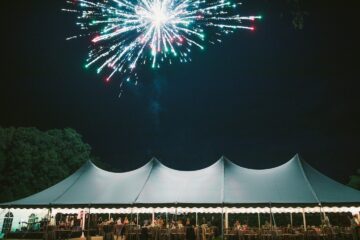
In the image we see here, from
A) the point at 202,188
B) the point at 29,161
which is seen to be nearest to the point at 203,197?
the point at 202,188

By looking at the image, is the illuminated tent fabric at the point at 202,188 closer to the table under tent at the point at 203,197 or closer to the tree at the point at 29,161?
the table under tent at the point at 203,197

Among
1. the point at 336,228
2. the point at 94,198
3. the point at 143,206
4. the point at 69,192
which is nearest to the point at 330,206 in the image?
the point at 336,228

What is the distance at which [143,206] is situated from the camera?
12.1m

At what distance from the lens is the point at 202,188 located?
510 inches

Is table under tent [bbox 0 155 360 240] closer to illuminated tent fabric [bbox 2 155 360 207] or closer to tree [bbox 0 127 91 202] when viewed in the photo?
illuminated tent fabric [bbox 2 155 360 207]

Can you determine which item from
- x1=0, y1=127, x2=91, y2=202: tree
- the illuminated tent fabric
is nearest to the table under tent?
the illuminated tent fabric

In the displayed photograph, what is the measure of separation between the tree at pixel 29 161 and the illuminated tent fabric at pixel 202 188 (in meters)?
10.9

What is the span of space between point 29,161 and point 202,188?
1595 centimetres

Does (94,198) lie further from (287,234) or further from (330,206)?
(330,206)

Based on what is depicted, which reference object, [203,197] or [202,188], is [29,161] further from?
[203,197]

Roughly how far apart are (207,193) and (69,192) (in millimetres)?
5457

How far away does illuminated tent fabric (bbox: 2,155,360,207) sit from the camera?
466 inches

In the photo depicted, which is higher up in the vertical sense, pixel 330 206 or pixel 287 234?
pixel 330 206

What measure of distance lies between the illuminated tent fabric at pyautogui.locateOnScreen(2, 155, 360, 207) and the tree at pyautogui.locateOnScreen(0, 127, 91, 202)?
1088 cm
